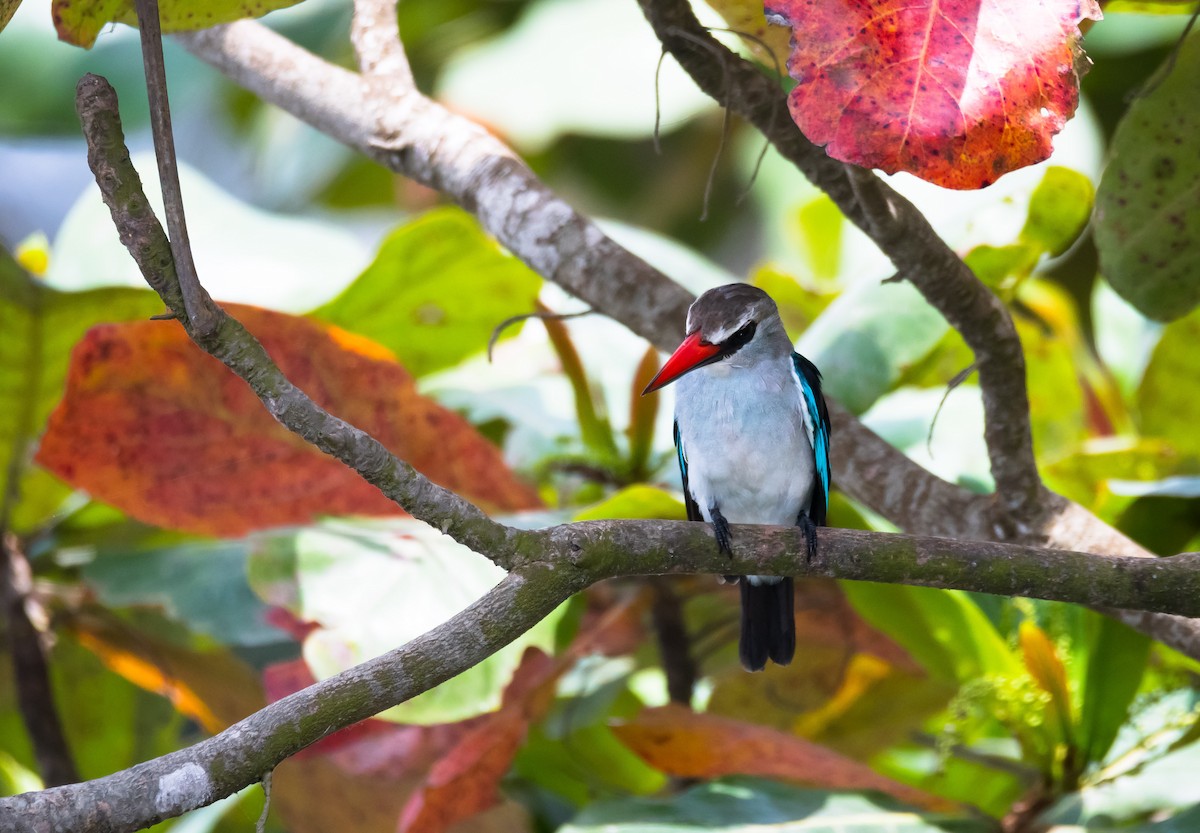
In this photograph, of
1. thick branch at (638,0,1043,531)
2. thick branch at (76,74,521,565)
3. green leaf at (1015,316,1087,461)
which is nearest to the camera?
thick branch at (76,74,521,565)

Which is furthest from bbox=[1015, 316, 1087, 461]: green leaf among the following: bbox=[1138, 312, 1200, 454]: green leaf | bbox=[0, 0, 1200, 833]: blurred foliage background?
bbox=[1138, 312, 1200, 454]: green leaf

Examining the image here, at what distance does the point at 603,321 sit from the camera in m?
2.53

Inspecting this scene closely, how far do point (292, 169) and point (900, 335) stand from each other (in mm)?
→ 2902

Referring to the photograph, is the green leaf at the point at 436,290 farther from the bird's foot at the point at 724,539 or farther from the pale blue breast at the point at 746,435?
the bird's foot at the point at 724,539

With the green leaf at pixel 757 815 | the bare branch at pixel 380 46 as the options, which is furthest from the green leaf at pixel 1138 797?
the bare branch at pixel 380 46

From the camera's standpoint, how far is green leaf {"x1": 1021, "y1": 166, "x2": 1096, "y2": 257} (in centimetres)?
176

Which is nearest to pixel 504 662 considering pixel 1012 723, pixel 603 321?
pixel 1012 723

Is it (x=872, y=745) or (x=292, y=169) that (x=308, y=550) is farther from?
(x=292, y=169)

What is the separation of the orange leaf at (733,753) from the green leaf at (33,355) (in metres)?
1.05

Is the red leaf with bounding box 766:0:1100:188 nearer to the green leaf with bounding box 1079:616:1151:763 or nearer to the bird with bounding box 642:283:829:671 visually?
the bird with bounding box 642:283:829:671

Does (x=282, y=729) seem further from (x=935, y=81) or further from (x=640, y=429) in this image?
(x=640, y=429)

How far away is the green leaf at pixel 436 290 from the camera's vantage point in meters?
2.07

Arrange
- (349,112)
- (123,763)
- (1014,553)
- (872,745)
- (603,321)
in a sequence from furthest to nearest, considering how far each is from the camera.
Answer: (603,321)
(123,763)
(872,745)
(349,112)
(1014,553)

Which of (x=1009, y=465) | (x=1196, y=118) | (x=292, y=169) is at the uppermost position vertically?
(x=292, y=169)
